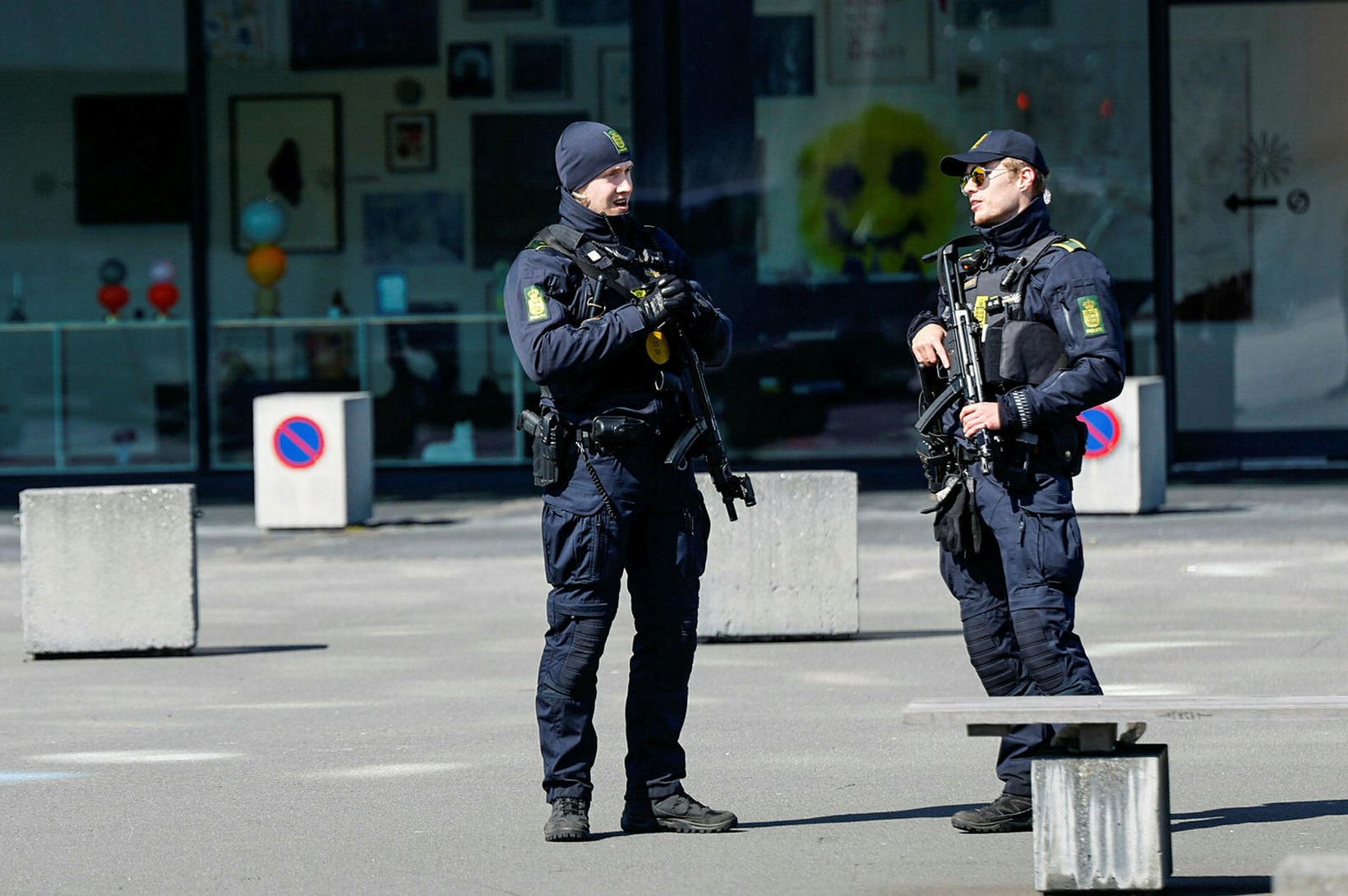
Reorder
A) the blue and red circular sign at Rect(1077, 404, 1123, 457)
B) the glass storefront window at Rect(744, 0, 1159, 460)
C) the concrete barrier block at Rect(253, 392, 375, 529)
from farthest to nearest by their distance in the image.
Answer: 1. the glass storefront window at Rect(744, 0, 1159, 460)
2. the concrete barrier block at Rect(253, 392, 375, 529)
3. the blue and red circular sign at Rect(1077, 404, 1123, 457)

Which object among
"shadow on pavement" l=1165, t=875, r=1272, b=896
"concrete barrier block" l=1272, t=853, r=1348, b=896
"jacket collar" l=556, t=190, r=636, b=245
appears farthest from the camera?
"jacket collar" l=556, t=190, r=636, b=245

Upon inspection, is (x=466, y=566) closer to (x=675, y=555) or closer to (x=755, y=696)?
(x=755, y=696)

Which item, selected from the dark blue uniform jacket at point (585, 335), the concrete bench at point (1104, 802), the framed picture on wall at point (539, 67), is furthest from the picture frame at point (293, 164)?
the concrete bench at point (1104, 802)

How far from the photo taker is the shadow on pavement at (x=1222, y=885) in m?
5.95

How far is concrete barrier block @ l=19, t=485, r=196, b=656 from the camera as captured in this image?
10305mm

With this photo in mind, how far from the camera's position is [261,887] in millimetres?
6230

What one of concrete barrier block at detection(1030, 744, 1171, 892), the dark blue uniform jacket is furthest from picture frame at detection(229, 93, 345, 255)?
concrete barrier block at detection(1030, 744, 1171, 892)

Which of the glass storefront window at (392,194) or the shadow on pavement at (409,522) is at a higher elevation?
the glass storefront window at (392,194)

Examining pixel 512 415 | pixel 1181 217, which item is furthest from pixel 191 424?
pixel 1181 217

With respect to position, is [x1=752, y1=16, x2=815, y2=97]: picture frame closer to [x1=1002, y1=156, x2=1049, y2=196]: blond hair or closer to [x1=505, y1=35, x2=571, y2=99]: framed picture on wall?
[x1=505, y1=35, x2=571, y2=99]: framed picture on wall

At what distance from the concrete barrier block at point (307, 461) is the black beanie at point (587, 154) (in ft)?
25.8

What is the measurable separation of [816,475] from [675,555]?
12.7 ft

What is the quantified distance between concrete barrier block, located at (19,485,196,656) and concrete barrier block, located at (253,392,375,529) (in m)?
4.06

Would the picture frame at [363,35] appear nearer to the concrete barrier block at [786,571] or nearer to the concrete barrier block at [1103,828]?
the concrete barrier block at [786,571]
